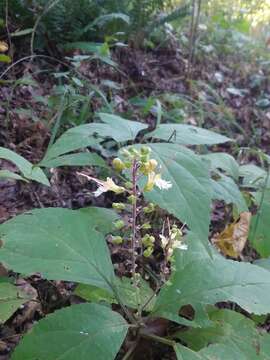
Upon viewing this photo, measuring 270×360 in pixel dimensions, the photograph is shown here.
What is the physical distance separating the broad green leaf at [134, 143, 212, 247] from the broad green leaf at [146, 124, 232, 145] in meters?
0.15

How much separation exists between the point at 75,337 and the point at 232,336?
502 mm

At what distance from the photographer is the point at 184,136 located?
1.76 m

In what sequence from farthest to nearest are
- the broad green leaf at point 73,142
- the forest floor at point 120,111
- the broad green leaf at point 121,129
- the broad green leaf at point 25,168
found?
the forest floor at point 120,111
the broad green leaf at point 121,129
the broad green leaf at point 73,142
the broad green leaf at point 25,168

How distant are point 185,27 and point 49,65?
114 inches

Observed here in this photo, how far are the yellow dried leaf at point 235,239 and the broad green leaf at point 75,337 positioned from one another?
0.89m

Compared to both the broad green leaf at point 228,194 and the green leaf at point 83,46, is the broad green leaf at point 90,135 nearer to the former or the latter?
the broad green leaf at point 228,194

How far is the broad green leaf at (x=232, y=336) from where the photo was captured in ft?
4.08

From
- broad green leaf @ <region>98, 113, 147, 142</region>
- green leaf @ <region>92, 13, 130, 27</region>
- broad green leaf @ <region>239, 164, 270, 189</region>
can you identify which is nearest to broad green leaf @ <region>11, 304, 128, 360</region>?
broad green leaf @ <region>98, 113, 147, 142</region>

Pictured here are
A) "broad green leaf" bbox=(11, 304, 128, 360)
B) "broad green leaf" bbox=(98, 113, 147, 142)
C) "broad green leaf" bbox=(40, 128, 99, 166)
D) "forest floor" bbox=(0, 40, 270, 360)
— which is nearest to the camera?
"broad green leaf" bbox=(11, 304, 128, 360)

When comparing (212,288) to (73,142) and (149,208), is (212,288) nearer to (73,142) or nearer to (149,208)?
(149,208)

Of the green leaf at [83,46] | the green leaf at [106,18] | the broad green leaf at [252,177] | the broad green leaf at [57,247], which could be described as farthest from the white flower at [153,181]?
the green leaf at [106,18]

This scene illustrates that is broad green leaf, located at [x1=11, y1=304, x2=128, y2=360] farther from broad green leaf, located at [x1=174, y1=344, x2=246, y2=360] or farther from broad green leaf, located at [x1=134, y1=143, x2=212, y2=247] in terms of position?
broad green leaf, located at [x1=134, y1=143, x2=212, y2=247]

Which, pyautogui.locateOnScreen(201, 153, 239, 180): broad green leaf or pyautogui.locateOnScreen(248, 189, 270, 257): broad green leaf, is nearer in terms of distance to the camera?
pyautogui.locateOnScreen(248, 189, 270, 257): broad green leaf

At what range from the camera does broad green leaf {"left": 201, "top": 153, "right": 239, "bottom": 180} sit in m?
1.95
